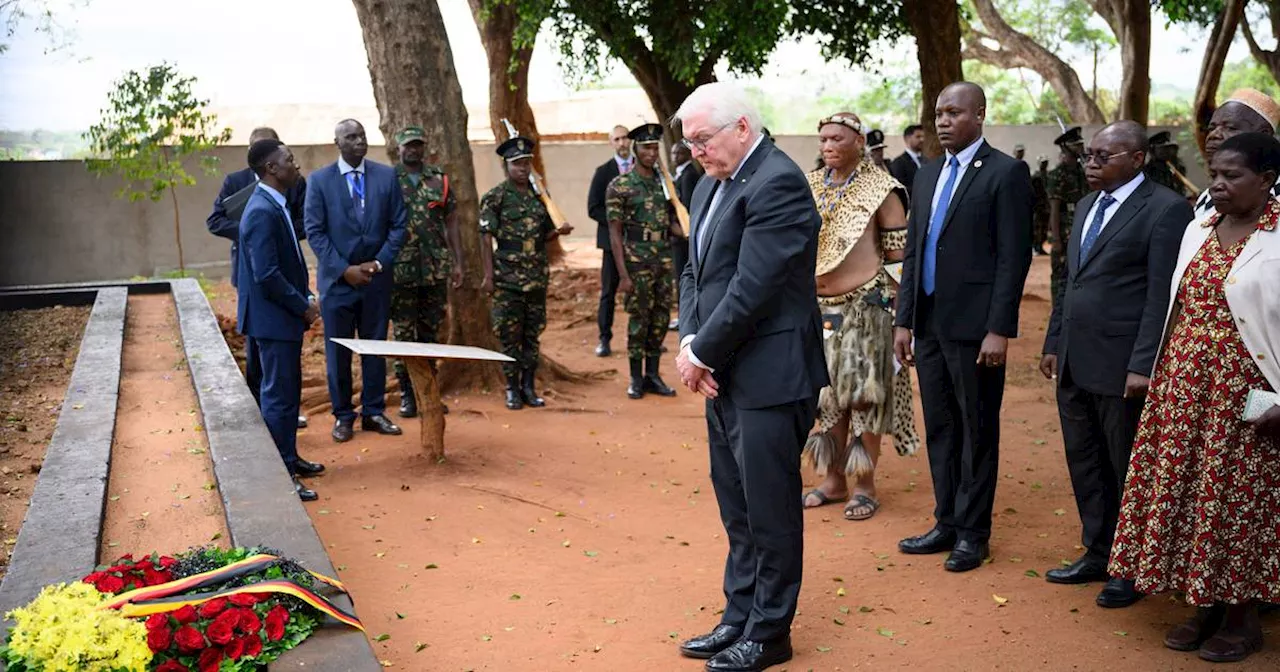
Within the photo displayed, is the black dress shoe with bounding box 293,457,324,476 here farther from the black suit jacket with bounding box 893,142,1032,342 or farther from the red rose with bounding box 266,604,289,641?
the black suit jacket with bounding box 893,142,1032,342

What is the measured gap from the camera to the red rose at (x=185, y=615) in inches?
138

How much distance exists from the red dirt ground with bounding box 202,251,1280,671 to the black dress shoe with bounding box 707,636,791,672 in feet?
0.42

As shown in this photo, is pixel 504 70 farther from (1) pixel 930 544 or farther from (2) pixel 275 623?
(2) pixel 275 623

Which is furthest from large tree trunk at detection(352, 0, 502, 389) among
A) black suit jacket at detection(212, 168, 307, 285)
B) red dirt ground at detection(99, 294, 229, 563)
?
red dirt ground at detection(99, 294, 229, 563)

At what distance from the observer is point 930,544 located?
544cm

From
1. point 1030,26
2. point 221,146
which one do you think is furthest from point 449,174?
point 1030,26

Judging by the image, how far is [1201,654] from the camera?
4.16 metres

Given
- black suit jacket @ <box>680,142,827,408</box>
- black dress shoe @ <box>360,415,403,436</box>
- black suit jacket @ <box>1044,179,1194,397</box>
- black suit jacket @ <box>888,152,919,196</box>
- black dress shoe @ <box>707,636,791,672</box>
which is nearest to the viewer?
black suit jacket @ <box>680,142,827,408</box>

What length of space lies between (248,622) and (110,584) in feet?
1.56

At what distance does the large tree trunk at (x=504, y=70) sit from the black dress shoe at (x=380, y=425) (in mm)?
9261

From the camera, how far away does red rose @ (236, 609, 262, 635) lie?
3.53 m

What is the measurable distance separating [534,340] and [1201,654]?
19.2 feet

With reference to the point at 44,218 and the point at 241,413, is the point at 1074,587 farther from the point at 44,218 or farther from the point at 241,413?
the point at 44,218

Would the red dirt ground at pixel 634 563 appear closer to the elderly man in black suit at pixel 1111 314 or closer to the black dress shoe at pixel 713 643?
the black dress shoe at pixel 713 643
